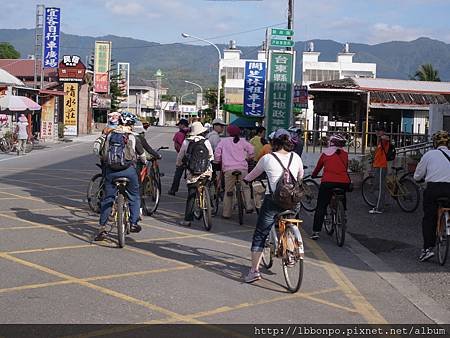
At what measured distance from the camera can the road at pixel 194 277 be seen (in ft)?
18.9

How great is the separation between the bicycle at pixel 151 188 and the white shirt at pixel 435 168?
509 centimetres

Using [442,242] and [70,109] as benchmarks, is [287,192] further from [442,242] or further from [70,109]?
[70,109]

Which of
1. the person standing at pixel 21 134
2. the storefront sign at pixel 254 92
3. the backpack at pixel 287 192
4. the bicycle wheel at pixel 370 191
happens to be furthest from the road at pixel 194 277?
the storefront sign at pixel 254 92

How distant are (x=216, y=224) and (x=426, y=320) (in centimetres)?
553

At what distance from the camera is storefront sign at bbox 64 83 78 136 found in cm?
4765

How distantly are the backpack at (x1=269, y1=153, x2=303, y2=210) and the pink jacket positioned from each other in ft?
14.2

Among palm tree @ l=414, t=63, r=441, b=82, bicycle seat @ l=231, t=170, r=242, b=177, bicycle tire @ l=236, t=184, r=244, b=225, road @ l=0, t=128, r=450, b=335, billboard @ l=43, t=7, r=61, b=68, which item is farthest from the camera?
palm tree @ l=414, t=63, r=441, b=82

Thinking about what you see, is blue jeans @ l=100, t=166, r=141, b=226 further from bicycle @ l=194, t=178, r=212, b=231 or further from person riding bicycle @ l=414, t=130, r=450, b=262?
person riding bicycle @ l=414, t=130, r=450, b=262

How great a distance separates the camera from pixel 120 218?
8.33m

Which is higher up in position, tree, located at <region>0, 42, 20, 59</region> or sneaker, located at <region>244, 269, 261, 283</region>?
tree, located at <region>0, 42, 20, 59</region>

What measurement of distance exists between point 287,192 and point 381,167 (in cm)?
700

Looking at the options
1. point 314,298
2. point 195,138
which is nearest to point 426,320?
point 314,298

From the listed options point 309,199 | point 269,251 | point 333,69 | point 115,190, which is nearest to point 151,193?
point 309,199

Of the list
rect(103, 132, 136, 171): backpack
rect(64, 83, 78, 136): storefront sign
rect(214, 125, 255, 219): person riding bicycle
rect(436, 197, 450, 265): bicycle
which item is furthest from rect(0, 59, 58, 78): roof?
rect(436, 197, 450, 265): bicycle
